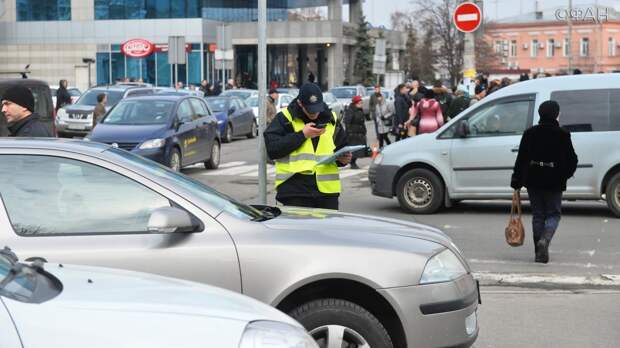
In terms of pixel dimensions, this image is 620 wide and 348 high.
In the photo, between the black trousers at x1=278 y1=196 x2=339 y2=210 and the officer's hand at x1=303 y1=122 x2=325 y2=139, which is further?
the black trousers at x1=278 y1=196 x2=339 y2=210

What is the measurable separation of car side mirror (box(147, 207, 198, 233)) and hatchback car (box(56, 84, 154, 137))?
23070 mm

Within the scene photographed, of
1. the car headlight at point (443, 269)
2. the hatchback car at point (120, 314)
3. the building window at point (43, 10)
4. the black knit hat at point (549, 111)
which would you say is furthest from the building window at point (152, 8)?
the hatchback car at point (120, 314)

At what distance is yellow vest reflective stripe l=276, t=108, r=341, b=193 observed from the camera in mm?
7367

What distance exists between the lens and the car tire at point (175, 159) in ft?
57.7

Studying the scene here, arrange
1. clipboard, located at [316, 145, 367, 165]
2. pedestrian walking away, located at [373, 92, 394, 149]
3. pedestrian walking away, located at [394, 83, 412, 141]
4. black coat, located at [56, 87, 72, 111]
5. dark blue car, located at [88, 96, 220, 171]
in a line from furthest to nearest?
black coat, located at [56, 87, 72, 111]
pedestrian walking away, located at [373, 92, 394, 149]
pedestrian walking away, located at [394, 83, 412, 141]
dark blue car, located at [88, 96, 220, 171]
clipboard, located at [316, 145, 367, 165]

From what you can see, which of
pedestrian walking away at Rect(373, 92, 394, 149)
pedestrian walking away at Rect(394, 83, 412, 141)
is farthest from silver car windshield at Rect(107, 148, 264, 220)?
pedestrian walking away at Rect(373, 92, 394, 149)

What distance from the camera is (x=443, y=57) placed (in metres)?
61.7

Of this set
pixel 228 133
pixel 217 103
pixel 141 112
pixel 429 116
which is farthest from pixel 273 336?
pixel 217 103

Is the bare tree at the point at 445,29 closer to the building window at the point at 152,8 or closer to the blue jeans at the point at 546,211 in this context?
the building window at the point at 152,8

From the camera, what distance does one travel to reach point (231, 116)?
95.8 ft

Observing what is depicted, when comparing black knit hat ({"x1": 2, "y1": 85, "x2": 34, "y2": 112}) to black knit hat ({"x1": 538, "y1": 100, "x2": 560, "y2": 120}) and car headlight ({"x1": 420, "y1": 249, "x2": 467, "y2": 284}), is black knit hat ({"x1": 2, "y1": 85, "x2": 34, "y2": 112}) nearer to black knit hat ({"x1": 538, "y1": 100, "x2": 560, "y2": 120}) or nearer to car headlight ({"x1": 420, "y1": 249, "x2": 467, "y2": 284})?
car headlight ({"x1": 420, "y1": 249, "x2": 467, "y2": 284})

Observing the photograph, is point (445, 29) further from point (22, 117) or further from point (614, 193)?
point (22, 117)

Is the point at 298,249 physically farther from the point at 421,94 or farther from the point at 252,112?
the point at 252,112

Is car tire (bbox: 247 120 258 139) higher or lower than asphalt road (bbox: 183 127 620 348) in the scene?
higher
